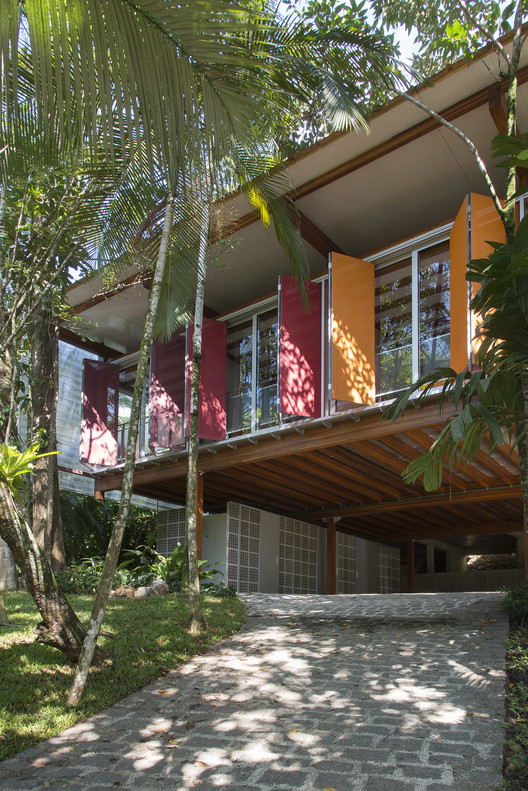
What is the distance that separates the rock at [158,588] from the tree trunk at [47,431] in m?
1.59

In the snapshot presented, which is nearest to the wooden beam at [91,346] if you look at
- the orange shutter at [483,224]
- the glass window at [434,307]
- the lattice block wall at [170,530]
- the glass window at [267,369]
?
the lattice block wall at [170,530]

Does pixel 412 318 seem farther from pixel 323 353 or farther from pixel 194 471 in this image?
pixel 194 471

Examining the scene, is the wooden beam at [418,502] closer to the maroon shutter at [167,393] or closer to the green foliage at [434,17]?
the maroon shutter at [167,393]

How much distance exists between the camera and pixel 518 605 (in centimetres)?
714

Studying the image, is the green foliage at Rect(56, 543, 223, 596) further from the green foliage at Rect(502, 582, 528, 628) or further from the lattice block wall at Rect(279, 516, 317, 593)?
the green foliage at Rect(502, 582, 528, 628)

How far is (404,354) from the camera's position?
9.06 metres

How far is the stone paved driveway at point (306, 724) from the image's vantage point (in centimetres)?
351

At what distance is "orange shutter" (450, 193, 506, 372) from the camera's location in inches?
315

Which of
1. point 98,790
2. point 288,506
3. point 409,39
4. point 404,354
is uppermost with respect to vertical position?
point 409,39

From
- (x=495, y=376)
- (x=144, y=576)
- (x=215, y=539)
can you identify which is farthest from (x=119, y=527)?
(x=215, y=539)

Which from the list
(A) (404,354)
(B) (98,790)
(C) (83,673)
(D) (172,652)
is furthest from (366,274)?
(B) (98,790)

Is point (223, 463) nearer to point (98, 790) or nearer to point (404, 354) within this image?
point (404, 354)

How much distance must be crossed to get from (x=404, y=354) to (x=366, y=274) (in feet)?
4.31

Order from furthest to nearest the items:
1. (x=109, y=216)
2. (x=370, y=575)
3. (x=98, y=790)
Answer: (x=370, y=575)
(x=109, y=216)
(x=98, y=790)
